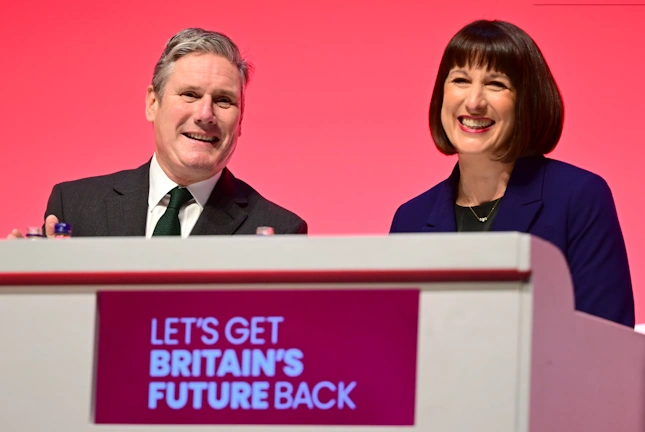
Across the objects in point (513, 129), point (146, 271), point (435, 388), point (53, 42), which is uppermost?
point (53, 42)

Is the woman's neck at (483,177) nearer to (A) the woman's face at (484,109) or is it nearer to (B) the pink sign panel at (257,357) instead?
(A) the woman's face at (484,109)

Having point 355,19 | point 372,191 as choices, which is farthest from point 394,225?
point 355,19

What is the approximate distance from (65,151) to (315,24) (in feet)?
2.65

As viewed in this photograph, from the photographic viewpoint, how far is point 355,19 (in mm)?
2998

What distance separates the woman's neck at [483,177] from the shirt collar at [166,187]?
577mm

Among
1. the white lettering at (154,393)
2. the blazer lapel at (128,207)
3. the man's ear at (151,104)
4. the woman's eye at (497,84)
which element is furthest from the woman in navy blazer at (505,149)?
the white lettering at (154,393)

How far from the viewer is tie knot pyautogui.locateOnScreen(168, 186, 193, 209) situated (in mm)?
2373

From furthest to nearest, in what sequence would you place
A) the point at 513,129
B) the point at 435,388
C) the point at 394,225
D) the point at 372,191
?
the point at 372,191, the point at 394,225, the point at 513,129, the point at 435,388

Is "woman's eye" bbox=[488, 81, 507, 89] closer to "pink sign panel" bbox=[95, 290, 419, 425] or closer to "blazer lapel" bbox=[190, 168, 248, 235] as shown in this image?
"blazer lapel" bbox=[190, 168, 248, 235]

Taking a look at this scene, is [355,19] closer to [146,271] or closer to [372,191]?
[372,191]

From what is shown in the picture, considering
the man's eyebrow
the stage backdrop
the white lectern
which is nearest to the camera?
the white lectern

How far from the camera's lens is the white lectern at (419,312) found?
3.89 ft

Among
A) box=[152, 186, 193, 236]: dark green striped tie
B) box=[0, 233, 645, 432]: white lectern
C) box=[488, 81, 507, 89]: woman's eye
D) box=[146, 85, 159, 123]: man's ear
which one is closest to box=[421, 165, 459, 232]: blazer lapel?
box=[488, 81, 507, 89]: woman's eye

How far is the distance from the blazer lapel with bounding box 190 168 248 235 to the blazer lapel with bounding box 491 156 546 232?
23.1 inches
